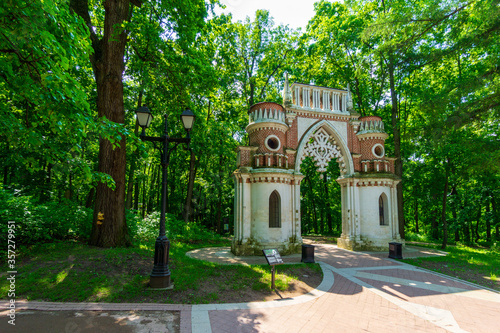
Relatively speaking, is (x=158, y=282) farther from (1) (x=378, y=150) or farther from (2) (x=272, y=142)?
(1) (x=378, y=150)

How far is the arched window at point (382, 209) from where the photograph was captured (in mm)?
14552

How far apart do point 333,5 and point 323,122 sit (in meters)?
11.5

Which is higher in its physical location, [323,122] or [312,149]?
[323,122]

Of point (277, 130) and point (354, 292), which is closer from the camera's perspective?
point (354, 292)

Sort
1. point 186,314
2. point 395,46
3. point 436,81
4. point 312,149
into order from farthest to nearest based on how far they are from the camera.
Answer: point 436,81
point 312,149
point 395,46
point 186,314

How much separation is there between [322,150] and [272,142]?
3.21 m

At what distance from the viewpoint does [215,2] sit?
1187 cm

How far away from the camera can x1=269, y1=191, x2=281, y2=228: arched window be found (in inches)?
504

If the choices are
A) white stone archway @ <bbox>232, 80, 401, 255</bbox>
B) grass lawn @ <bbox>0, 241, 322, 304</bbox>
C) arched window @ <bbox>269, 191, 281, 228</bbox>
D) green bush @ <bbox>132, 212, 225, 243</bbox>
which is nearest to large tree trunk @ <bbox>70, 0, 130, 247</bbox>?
grass lawn @ <bbox>0, 241, 322, 304</bbox>

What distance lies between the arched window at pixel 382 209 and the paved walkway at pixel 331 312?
7.29 m

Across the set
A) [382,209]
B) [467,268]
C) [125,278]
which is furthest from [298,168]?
[125,278]

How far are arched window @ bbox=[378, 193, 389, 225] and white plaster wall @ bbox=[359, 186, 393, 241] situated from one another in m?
0.18

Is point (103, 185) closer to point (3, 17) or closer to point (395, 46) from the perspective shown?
point (3, 17)

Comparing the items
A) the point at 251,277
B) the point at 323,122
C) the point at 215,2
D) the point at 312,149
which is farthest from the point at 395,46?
the point at 251,277
